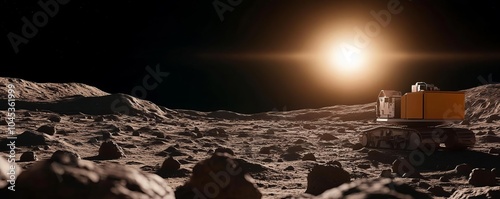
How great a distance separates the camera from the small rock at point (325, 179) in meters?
6.14

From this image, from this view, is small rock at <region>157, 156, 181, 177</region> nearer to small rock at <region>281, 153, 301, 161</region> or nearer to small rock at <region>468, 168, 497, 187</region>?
small rock at <region>281, 153, 301, 161</region>

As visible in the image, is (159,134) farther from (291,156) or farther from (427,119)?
(427,119)

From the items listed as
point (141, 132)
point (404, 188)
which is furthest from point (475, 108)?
point (404, 188)

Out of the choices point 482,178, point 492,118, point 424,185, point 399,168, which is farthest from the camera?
point 492,118

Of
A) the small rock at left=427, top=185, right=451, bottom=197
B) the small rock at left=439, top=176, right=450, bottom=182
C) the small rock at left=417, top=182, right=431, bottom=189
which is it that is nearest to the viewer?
the small rock at left=427, top=185, right=451, bottom=197

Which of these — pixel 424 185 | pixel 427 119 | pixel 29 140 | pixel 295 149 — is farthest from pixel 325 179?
pixel 427 119

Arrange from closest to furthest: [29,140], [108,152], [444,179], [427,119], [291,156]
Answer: [444,179] < [108,152] < [29,140] < [291,156] < [427,119]

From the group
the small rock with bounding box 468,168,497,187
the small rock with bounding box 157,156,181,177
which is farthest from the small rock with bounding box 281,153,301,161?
the small rock with bounding box 468,168,497,187

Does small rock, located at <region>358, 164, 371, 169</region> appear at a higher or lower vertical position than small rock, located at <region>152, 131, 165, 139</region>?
lower

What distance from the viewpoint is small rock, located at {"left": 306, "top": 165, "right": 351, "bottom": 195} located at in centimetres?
614

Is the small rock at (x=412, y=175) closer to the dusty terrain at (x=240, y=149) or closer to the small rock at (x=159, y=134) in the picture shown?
the dusty terrain at (x=240, y=149)

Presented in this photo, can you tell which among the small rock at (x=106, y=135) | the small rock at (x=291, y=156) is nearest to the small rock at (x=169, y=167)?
the small rock at (x=291, y=156)

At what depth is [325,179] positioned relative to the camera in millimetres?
6168

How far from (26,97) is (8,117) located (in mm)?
8238
